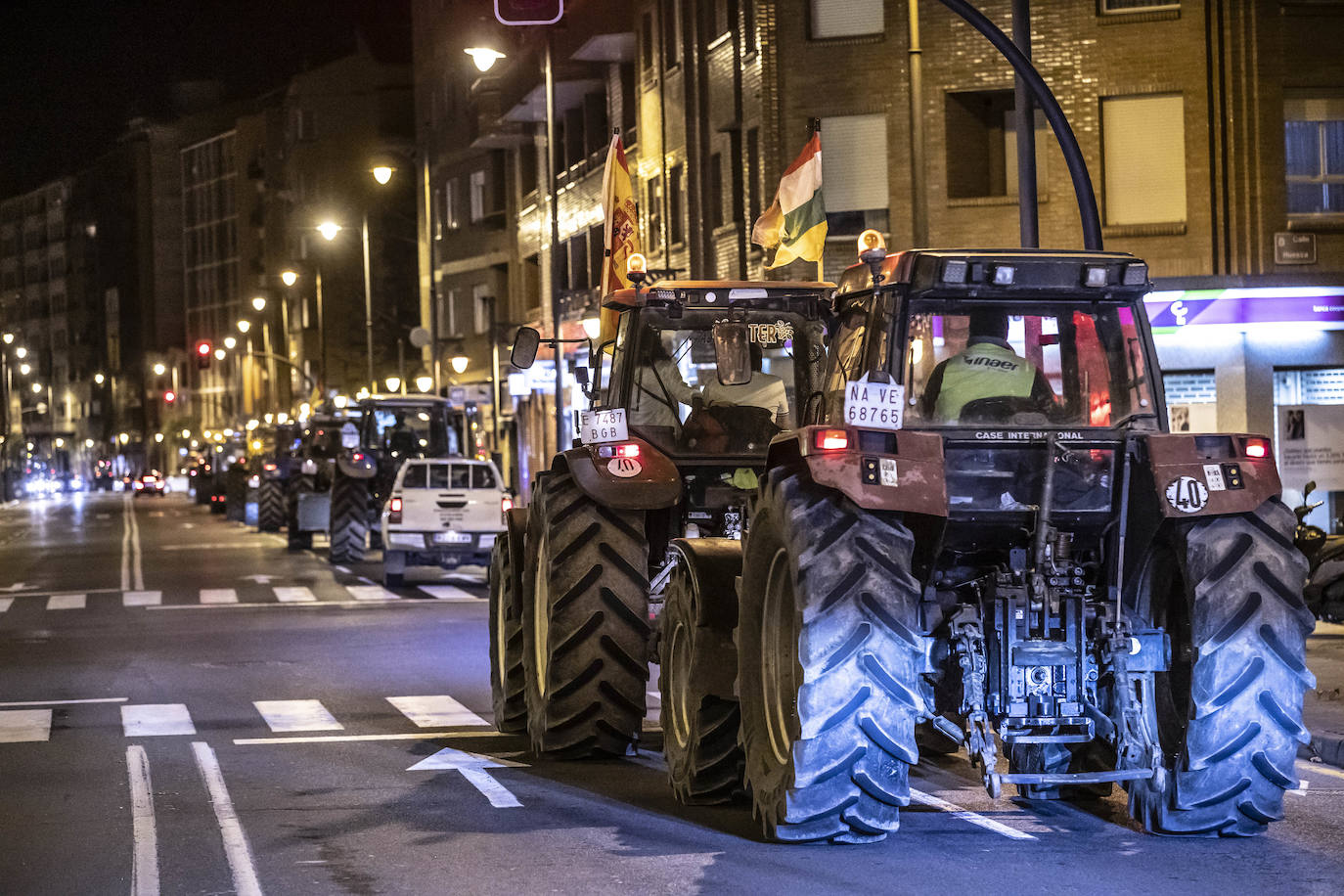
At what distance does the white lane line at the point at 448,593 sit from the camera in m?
28.7

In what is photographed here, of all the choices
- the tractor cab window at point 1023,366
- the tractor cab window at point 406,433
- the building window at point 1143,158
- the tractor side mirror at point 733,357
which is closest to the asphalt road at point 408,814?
the tractor cab window at point 1023,366

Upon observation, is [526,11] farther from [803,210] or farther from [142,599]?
[142,599]

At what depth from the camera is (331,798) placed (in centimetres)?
1109

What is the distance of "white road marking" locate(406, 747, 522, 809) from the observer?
11.0 metres

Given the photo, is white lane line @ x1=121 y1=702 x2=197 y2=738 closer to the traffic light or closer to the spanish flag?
the traffic light

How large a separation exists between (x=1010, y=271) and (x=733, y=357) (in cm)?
289

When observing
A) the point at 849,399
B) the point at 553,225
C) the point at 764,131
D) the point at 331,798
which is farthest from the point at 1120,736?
the point at 553,225

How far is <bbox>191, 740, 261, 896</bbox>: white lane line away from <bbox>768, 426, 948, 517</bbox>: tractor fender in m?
2.81

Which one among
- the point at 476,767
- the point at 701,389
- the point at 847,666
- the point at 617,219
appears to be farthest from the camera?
the point at 617,219

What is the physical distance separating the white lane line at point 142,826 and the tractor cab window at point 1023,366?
373cm

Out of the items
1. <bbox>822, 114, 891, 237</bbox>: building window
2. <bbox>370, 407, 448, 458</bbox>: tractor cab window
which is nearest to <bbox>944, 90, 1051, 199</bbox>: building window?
<bbox>822, 114, 891, 237</bbox>: building window

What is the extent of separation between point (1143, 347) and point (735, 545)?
7.45 ft

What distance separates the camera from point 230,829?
10.1 metres

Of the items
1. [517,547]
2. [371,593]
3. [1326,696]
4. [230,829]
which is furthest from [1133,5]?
[230,829]
